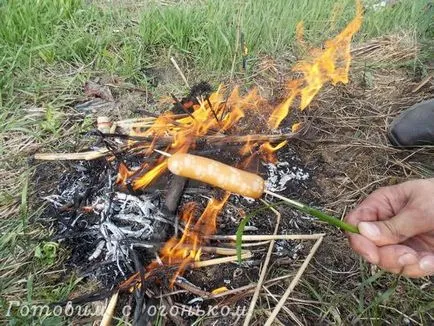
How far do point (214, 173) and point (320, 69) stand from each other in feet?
5.67

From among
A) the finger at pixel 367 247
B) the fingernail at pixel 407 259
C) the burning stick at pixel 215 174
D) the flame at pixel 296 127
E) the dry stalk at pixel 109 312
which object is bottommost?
the dry stalk at pixel 109 312

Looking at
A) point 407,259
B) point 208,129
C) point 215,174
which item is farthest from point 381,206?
point 208,129

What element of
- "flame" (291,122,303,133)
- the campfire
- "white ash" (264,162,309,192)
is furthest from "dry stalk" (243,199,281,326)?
"flame" (291,122,303,133)

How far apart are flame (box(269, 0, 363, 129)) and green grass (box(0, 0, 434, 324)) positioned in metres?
0.12

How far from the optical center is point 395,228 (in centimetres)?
165

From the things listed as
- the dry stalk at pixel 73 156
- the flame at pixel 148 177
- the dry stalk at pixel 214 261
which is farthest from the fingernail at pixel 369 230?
the dry stalk at pixel 73 156

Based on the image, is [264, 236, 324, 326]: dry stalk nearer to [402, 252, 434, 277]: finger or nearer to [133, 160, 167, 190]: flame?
[402, 252, 434, 277]: finger

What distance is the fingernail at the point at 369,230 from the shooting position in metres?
1.62

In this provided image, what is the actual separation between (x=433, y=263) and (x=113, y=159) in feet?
5.25

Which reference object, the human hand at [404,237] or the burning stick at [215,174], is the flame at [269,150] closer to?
the burning stick at [215,174]

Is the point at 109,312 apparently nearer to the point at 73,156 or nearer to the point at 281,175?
the point at 73,156

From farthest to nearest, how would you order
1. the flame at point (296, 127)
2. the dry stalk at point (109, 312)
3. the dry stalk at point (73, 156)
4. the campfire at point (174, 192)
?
the flame at point (296, 127)
the dry stalk at point (73, 156)
the campfire at point (174, 192)
the dry stalk at point (109, 312)

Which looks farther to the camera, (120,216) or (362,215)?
(120,216)

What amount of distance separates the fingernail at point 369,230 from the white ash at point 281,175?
794 mm
